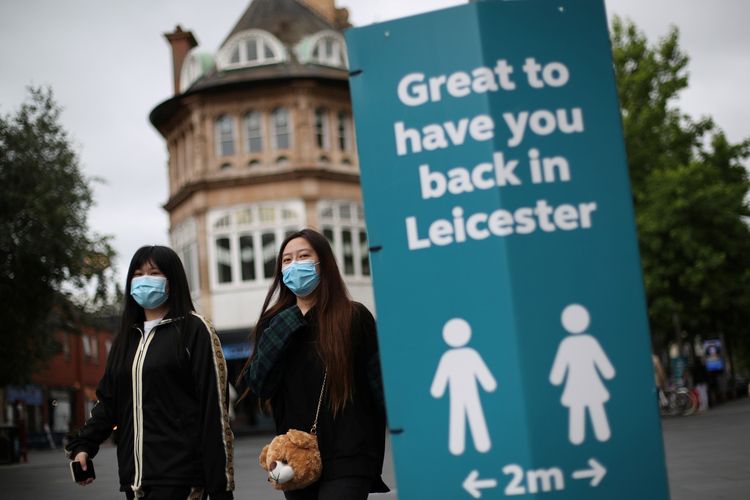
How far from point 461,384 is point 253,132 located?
131 ft

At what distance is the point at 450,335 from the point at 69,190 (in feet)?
87.3

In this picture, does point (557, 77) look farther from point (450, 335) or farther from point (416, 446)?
point (416, 446)

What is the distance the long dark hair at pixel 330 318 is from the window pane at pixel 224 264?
120ft

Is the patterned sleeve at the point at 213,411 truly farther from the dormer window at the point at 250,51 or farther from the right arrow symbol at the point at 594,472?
the dormer window at the point at 250,51

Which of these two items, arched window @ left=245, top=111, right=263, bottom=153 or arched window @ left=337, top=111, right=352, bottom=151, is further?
arched window @ left=337, top=111, right=352, bottom=151

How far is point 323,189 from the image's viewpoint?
41.9 metres

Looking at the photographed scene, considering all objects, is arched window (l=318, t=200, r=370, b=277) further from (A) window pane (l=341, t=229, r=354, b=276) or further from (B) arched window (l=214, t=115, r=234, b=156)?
(B) arched window (l=214, t=115, r=234, b=156)

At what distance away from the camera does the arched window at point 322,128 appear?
42625 mm

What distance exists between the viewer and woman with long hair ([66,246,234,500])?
15.9ft

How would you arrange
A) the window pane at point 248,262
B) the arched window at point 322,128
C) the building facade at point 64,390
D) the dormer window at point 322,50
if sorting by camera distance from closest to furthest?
the window pane at point 248,262 < the arched window at point 322,128 < the dormer window at point 322,50 < the building facade at point 64,390

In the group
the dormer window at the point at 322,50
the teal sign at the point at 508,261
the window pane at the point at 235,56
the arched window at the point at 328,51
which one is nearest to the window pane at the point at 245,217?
the window pane at the point at 235,56

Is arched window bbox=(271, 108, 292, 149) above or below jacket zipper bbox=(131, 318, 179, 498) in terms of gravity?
above

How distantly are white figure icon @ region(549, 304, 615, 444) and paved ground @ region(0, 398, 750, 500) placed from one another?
24.7 feet

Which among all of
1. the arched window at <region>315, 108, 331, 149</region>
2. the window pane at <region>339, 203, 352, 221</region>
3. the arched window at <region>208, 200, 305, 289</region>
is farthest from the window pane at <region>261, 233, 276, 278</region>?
the arched window at <region>315, 108, 331, 149</region>
